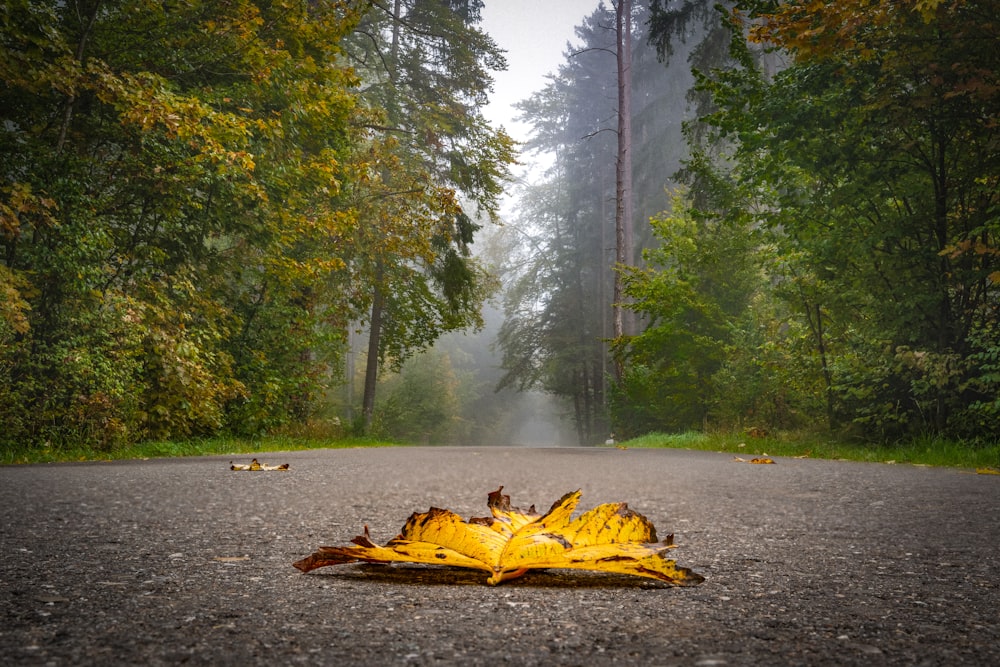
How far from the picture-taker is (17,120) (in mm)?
7391

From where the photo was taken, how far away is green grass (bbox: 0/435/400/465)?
582 centimetres

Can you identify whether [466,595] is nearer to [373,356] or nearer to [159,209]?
[159,209]

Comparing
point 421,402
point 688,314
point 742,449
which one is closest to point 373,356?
point 688,314

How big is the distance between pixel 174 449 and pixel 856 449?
27.2 feet

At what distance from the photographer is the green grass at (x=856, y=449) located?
19.7 feet

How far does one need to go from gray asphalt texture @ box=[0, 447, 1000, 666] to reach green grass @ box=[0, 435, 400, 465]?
3244 mm

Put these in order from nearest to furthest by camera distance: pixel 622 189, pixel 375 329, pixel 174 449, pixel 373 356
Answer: pixel 174 449 < pixel 373 356 < pixel 375 329 < pixel 622 189

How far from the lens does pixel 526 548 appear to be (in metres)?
1.56

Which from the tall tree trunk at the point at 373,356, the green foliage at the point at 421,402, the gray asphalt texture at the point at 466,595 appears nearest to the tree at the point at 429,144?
the tall tree trunk at the point at 373,356

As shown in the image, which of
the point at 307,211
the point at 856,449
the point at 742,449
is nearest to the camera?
the point at 856,449

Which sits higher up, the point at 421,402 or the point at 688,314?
the point at 688,314

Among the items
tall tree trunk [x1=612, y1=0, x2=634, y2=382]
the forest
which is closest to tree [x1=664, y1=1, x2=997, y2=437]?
the forest

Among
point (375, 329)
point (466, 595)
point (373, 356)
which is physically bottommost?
point (466, 595)

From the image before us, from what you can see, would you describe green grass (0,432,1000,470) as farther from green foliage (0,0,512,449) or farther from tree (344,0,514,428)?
tree (344,0,514,428)
